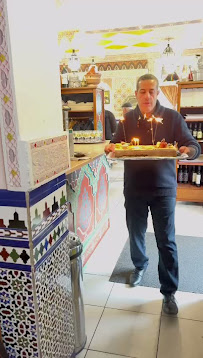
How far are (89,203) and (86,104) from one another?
191cm

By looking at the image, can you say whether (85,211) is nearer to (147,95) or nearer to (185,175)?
(147,95)

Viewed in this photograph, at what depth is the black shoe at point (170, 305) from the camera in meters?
2.28

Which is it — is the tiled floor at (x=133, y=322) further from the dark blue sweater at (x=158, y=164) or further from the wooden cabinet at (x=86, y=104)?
the wooden cabinet at (x=86, y=104)

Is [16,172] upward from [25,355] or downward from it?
upward

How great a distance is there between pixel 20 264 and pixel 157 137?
57.3 inches

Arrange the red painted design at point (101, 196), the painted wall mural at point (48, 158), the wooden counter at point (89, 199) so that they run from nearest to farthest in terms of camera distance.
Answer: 1. the painted wall mural at point (48, 158)
2. the wooden counter at point (89, 199)
3. the red painted design at point (101, 196)

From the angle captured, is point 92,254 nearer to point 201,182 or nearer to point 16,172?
point 16,172

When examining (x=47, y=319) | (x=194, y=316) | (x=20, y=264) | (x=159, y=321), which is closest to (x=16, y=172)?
(x=20, y=264)

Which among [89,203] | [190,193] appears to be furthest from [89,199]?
[190,193]

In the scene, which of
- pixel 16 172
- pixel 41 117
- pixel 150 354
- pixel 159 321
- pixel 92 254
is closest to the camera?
pixel 16 172

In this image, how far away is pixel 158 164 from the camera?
89.0 inches

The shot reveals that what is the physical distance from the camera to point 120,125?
99.4 inches

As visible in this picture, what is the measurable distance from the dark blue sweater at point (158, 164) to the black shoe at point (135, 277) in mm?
778

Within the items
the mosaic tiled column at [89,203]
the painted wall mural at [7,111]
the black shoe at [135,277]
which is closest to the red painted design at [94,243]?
the mosaic tiled column at [89,203]
